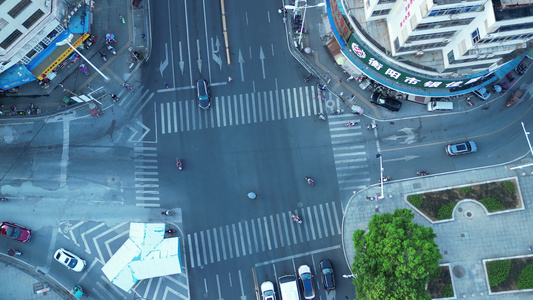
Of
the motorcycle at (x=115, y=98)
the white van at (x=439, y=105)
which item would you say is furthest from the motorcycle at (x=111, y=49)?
the white van at (x=439, y=105)

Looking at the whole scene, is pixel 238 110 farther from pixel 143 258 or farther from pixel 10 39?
pixel 10 39

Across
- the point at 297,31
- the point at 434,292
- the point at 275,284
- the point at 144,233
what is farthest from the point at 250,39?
the point at 434,292

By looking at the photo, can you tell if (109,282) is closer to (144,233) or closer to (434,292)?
(144,233)

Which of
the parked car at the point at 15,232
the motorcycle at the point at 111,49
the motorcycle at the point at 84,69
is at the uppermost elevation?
the motorcycle at the point at 111,49

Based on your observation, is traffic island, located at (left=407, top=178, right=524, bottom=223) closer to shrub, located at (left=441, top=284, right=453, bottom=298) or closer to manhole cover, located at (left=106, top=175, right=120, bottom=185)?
shrub, located at (left=441, top=284, right=453, bottom=298)

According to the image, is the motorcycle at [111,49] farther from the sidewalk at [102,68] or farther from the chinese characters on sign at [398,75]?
the chinese characters on sign at [398,75]

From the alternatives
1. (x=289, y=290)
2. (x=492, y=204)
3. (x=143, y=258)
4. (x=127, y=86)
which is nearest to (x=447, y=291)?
(x=492, y=204)
